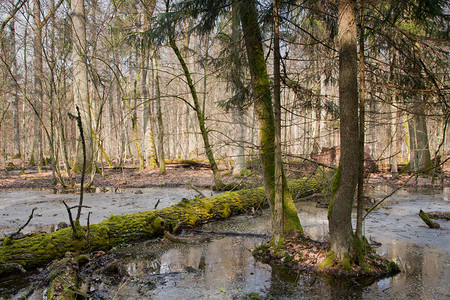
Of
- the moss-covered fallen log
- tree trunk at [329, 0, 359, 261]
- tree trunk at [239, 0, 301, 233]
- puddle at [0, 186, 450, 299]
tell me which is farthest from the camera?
tree trunk at [239, 0, 301, 233]

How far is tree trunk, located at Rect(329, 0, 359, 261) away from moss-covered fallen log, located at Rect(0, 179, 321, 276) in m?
0.57

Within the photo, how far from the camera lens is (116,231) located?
541cm

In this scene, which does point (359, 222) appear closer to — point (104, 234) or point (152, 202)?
point (104, 234)

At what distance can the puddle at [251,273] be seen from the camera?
3.55 meters

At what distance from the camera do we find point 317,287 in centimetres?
371

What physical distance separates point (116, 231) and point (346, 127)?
4229mm

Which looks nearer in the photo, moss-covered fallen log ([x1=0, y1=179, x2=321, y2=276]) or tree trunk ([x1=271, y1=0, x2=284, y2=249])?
moss-covered fallen log ([x1=0, y1=179, x2=321, y2=276])

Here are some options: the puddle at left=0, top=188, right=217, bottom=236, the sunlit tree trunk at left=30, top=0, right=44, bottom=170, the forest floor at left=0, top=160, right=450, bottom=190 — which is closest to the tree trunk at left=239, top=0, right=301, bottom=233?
the puddle at left=0, top=188, right=217, bottom=236

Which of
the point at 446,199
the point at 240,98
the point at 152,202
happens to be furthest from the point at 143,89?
the point at 446,199

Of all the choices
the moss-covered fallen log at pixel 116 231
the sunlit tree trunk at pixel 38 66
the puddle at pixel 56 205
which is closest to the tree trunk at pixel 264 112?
the moss-covered fallen log at pixel 116 231

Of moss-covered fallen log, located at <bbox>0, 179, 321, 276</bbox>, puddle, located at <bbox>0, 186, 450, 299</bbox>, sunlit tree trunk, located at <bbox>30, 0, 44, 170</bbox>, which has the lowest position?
puddle, located at <bbox>0, 186, 450, 299</bbox>

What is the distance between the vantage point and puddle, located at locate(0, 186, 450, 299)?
3555 mm

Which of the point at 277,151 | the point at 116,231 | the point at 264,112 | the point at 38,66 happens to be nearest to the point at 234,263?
the point at 277,151

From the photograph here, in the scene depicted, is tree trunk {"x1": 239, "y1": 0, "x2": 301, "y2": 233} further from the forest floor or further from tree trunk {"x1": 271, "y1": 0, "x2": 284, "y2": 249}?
the forest floor
